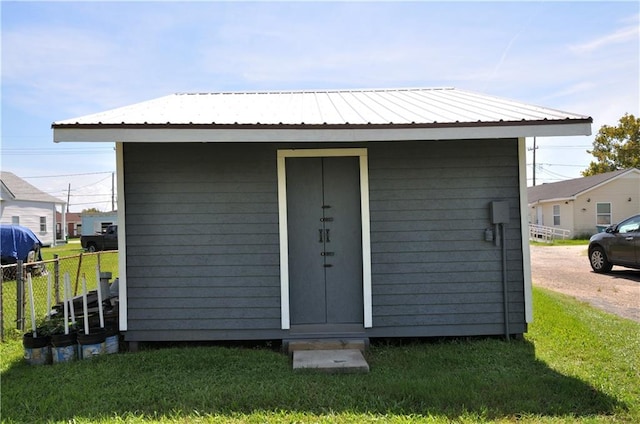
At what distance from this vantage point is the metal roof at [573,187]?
2389 centimetres

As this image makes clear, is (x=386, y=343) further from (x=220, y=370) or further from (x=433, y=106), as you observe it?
(x=433, y=106)

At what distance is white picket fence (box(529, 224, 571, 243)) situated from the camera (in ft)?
81.0

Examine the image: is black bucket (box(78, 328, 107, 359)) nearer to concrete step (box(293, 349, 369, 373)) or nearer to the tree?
concrete step (box(293, 349, 369, 373))

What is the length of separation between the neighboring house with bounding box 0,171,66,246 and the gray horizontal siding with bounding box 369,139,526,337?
943 inches

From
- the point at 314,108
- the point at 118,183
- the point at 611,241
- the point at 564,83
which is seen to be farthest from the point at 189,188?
the point at 564,83

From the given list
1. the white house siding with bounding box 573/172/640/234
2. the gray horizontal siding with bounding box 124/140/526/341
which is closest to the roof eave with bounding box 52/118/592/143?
the gray horizontal siding with bounding box 124/140/526/341

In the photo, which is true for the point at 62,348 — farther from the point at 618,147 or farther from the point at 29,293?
the point at 618,147

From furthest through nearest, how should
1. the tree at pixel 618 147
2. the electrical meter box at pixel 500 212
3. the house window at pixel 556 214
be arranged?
the tree at pixel 618 147 < the house window at pixel 556 214 < the electrical meter box at pixel 500 212

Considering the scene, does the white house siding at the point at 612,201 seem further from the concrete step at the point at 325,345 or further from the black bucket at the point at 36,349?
the black bucket at the point at 36,349

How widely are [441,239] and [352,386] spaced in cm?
217

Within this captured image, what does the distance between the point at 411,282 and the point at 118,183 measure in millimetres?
3613

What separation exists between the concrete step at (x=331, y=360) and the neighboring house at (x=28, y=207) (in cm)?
2377

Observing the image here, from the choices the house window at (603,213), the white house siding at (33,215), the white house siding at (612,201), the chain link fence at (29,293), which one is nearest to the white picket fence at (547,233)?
the white house siding at (612,201)

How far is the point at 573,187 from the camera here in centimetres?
2608
